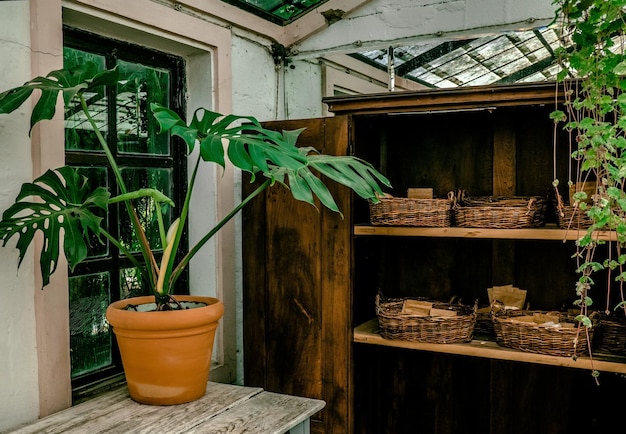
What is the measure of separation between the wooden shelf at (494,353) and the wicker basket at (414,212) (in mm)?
424

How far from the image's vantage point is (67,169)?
165cm

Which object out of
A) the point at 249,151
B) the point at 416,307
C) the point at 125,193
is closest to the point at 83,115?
the point at 125,193

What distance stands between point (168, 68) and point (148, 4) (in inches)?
13.4

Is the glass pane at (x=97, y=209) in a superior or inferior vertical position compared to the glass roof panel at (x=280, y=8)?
inferior

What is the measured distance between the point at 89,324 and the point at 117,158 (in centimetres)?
59

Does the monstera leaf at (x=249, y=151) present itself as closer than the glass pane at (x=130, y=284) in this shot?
Yes

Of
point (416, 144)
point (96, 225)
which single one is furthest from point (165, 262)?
point (416, 144)

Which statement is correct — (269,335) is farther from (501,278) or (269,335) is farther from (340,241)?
(501,278)

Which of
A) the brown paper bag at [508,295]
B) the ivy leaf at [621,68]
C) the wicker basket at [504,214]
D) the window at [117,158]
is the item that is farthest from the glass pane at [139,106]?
the ivy leaf at [621,68]

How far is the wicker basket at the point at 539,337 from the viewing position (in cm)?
191

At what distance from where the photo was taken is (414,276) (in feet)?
8.49

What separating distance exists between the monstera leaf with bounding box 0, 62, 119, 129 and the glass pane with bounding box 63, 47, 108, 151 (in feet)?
0.94

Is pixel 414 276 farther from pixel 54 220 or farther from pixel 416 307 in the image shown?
pixel 54 220

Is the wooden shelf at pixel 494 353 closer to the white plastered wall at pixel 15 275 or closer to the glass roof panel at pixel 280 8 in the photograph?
the white plastered wall at pixel 15 275
